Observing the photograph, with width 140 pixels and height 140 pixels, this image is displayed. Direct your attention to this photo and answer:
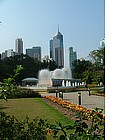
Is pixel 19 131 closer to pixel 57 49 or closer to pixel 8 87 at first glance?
pixel 8 87

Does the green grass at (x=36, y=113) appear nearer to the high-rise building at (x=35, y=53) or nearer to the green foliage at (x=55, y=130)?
the green foliage at (x=55, y=130)

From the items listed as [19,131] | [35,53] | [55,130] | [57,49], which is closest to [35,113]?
[19,131]

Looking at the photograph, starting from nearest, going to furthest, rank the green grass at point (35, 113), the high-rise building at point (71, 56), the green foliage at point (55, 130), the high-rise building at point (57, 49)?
the green foliage at point (55, 130) < the green grass at point (35, 113) < the high-rise building at point (57, 49) < the high-rise building at point (71, 56)

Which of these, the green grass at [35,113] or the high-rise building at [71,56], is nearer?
the green grass at [35,113]

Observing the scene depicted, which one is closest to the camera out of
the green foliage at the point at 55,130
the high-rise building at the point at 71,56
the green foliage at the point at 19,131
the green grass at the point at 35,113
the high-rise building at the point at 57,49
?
the green foliage at the point at 55,130

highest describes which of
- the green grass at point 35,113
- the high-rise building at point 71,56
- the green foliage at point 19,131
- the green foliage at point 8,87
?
the high-rise building at point 71,56

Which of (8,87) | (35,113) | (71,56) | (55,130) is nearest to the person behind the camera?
(55,130)

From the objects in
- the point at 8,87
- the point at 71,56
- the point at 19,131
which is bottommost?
the point at 19,131

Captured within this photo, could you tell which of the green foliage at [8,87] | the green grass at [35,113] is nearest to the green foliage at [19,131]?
the green foliage at [8,87]

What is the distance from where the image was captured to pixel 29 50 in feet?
201

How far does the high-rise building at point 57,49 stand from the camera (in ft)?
181

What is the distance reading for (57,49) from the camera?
5906 centimetres

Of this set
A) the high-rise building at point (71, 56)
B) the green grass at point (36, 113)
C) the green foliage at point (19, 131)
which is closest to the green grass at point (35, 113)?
the green grass at point (36, 113)

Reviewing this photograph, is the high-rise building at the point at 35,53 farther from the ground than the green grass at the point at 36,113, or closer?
farther from the ground
